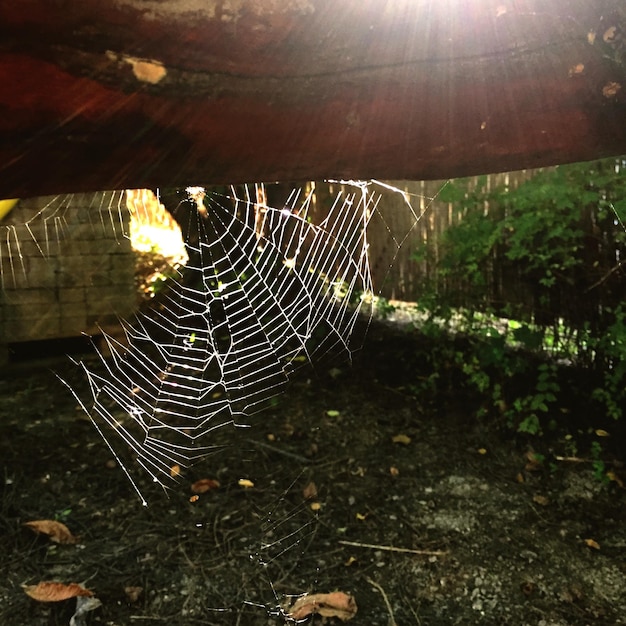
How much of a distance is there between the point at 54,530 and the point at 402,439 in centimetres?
173

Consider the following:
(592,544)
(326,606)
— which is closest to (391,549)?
(326,606)

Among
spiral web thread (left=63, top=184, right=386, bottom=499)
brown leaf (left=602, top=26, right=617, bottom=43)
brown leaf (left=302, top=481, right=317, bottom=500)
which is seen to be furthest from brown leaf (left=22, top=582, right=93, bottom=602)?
brown leaf (left=602, top=26, right=617, bottom=43)

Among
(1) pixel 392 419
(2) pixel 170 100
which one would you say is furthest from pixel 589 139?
(1) pixel 392 419

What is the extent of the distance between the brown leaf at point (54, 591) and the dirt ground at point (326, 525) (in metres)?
0.03

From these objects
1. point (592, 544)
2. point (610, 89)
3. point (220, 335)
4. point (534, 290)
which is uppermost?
point (610, 89)

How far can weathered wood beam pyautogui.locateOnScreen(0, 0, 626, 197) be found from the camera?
496 millimetres

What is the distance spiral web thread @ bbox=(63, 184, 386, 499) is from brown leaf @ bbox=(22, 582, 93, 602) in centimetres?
86

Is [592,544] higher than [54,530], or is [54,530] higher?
[54,530]

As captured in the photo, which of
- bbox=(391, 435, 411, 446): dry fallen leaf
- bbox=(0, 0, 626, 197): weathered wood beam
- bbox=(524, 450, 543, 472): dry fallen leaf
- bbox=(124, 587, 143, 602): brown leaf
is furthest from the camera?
bbox=(391, 435, 411, 446): dry fallen leaf

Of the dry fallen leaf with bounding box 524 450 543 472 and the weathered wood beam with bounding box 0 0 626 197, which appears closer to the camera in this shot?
the weathered wood beam with bounding box 0 0 626 197

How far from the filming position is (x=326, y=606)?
77.2 inches

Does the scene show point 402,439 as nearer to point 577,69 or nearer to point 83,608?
point 83,608

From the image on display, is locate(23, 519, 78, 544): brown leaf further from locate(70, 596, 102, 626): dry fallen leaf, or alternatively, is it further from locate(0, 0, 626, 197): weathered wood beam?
locate(0, 0, 626, 197): weathered wood beam

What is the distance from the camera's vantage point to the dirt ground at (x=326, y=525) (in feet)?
6.53
